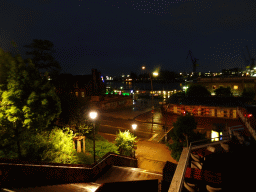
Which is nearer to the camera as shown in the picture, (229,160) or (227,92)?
(229,160)

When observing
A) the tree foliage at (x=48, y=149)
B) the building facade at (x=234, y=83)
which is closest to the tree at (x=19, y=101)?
the tree foliage at (x=48, y=149)

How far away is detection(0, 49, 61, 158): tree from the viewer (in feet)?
25.3

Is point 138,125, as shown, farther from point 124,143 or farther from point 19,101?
point 19,101

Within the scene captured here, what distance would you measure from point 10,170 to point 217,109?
1308 inches

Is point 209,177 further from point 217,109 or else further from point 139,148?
point 217,109

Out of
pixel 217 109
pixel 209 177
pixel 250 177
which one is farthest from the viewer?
pixel 217 109

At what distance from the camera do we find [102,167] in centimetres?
977

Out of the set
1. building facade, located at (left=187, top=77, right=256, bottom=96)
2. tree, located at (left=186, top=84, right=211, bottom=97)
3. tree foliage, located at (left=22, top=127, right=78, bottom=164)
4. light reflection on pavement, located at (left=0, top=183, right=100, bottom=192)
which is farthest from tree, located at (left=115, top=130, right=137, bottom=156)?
building facade, located at (left=187, top=77, right=256, bottom=96)

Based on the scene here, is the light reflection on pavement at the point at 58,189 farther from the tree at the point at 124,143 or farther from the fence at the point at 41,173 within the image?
the tree at the point at 124,143

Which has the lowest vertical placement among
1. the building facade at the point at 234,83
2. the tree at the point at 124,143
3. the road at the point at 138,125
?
the road at the point at 138,125

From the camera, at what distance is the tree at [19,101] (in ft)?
25.3

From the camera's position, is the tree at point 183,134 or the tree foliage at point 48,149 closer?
the tree foliage at point 48,149

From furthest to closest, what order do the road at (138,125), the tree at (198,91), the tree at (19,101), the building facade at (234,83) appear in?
1. the building facade at (234,83)
2. the tree at (198,91)
3. the road at (138,125)
4. the tree at (19,101)

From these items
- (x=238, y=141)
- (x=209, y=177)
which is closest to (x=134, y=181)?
(x=209, y=177)
